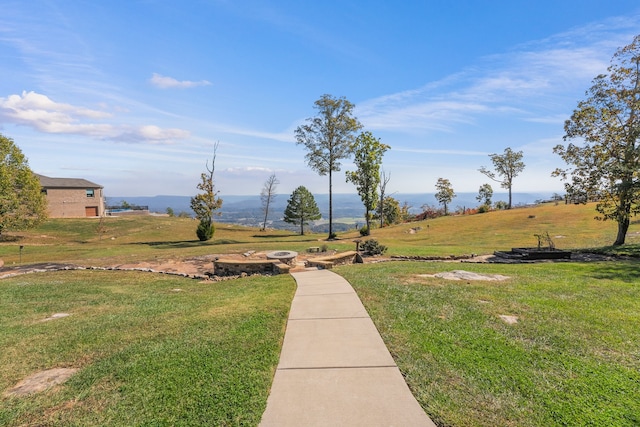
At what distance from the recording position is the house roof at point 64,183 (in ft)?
155

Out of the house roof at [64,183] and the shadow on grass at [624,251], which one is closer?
the shadow on grass at [624,251]

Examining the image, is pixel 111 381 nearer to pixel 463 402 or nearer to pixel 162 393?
pixel 162 393

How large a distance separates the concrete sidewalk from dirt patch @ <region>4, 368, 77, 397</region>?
320cm

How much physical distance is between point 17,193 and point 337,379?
39544 millimetres

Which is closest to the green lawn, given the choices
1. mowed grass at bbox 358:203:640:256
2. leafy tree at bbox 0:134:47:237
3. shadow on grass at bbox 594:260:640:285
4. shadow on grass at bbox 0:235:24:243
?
shadow on grass at bbox 594:260:640:285

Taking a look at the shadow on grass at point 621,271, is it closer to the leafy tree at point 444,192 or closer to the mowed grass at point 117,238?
the mowed grass at point 117,238

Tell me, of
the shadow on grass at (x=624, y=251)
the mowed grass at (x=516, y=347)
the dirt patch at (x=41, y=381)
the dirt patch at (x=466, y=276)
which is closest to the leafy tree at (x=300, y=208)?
the shadow on grass at (x=624, y=251)

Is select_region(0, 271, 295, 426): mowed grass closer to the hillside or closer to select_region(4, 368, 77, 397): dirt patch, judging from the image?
select_region(4, 368, 77, 397): dirt patch

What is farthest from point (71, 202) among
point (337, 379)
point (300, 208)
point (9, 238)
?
point (337, 379)

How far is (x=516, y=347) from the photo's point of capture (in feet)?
17.4

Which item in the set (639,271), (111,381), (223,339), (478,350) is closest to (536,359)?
(478,350)

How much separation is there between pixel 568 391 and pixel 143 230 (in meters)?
44.2

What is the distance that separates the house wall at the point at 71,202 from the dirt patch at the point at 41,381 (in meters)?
53.2

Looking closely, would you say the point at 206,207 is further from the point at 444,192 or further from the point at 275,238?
the point at 444,192
